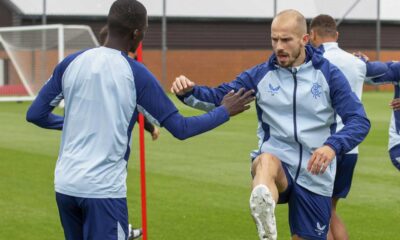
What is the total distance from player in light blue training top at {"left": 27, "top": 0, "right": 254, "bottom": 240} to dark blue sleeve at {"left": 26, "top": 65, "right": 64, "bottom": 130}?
0.02 meters

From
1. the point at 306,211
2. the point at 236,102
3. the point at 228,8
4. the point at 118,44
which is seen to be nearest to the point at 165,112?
the point at 118,44

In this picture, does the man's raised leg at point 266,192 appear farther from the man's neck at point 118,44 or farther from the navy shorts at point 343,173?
the navy shorts at point 343,173

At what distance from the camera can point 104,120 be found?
5.47 m

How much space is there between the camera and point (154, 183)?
532 inches

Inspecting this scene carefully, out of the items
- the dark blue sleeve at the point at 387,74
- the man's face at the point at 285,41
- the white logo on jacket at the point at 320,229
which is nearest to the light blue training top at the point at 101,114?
the man's face at the point at 285,41

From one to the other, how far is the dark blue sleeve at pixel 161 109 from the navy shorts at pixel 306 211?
49.9 inches

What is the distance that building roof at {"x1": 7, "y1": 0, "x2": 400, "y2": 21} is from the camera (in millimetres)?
42325

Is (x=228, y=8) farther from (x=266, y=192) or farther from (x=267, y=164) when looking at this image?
(x=266, y=192)

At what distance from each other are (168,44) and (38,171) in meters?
29.2

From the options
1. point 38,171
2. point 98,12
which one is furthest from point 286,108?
point 98,12

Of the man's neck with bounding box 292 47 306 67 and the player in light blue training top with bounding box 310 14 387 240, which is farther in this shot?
the player in light blue training top with bounding box 310 14 387 240

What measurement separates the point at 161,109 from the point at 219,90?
4.18ft

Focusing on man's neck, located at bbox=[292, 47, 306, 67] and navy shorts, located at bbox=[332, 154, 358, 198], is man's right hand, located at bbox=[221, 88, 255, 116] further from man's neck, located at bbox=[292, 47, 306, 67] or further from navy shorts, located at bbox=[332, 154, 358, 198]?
navy shorts, located at bbox=[332, 154, 358, 198]

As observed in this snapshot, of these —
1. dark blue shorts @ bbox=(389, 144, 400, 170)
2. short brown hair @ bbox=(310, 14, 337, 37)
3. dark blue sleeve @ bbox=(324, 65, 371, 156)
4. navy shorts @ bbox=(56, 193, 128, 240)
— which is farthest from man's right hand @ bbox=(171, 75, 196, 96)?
dark blue shorts @ bbox=(389, 144, 400, 170)
